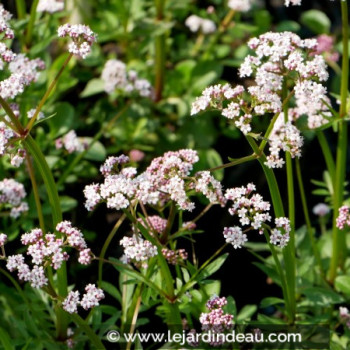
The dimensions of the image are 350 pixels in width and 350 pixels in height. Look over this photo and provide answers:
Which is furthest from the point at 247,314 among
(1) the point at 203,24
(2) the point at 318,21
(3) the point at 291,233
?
(2) the point at 318,21

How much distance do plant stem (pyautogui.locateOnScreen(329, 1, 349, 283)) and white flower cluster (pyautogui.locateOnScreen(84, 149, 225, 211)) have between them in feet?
2.28

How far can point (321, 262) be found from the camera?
2814mm

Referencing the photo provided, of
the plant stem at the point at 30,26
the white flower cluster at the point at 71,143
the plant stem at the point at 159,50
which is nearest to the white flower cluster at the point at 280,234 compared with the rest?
the white flower cluster at the point at 71,143

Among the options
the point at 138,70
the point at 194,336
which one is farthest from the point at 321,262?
the point at 138,70

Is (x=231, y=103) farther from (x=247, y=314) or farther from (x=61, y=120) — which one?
(x=61, y=120)

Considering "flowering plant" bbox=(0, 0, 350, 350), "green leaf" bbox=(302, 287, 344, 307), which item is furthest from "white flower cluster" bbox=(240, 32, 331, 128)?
"green leaf" bbox=(302, 287, 344, 307)

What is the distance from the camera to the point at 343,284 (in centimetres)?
262

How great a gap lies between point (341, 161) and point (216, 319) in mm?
887

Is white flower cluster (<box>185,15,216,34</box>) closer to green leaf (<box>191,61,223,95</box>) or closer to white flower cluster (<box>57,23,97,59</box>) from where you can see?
green leaf (<box>191,61,223,95</box>)

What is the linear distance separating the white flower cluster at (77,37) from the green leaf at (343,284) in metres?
1.36

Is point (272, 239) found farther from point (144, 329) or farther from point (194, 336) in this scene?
point (144, 329)

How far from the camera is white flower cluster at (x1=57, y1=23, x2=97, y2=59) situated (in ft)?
6.50

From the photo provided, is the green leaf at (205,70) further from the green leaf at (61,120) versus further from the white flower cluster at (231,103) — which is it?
A: the white flower cluster at (231,103)

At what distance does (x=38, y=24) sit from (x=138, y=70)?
83 centimetres
